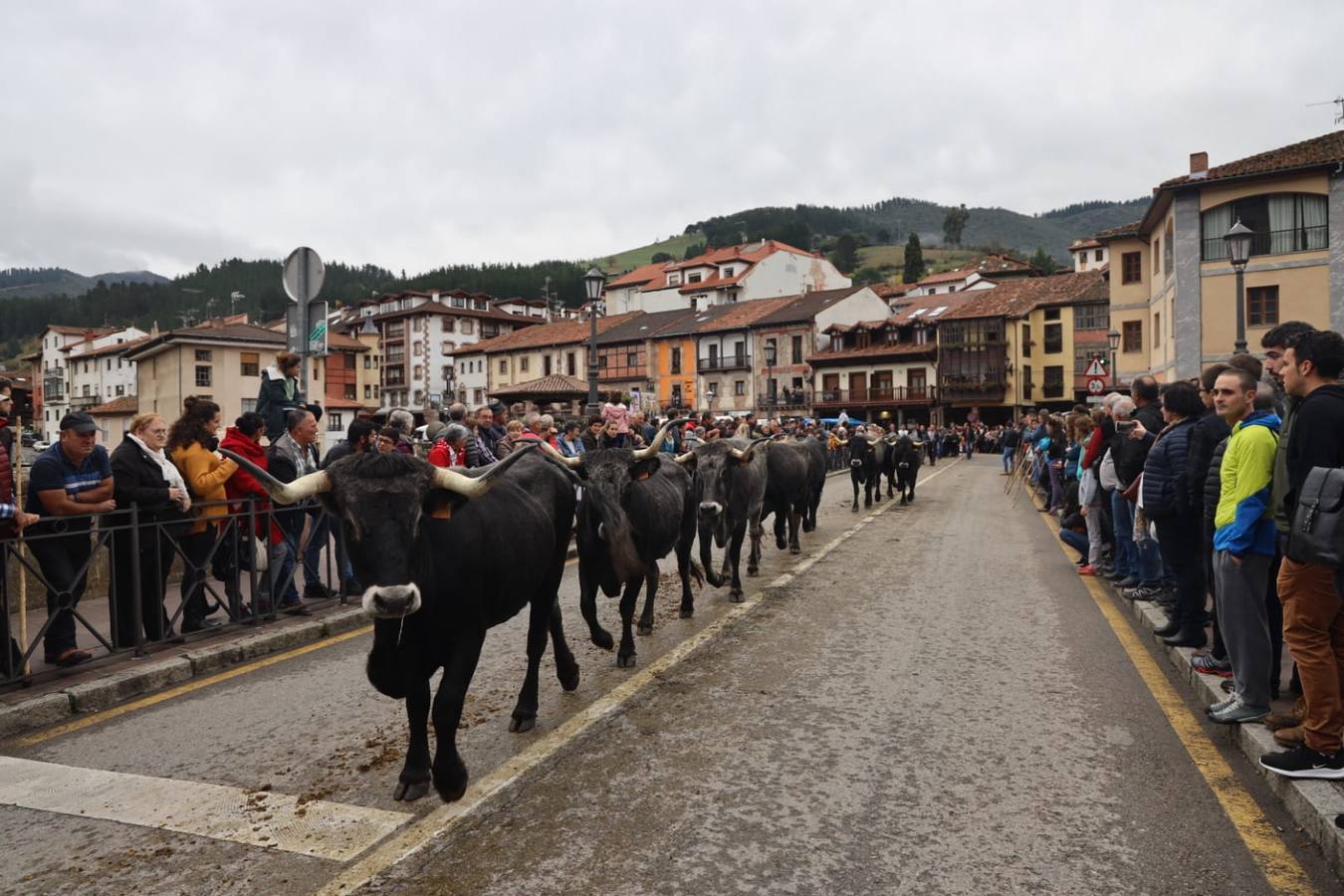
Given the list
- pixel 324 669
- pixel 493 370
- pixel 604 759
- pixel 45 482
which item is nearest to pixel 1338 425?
pixel 604 759

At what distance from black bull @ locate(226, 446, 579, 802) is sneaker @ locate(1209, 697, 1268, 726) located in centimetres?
394

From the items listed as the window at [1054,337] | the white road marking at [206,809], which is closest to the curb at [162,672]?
the white road marking at [206,809]

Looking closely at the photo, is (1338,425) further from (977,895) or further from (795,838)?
(795,838)

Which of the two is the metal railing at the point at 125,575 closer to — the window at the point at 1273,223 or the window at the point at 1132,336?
the window at the point at 1273,223

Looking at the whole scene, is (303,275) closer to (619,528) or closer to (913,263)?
(619,528)

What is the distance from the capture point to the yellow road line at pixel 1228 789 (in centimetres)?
332

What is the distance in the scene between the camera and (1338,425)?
13.0 feet

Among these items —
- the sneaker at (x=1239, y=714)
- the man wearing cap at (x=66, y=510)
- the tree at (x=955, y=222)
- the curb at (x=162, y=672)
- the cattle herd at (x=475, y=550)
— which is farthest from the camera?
the tree at (x=955, y=222)

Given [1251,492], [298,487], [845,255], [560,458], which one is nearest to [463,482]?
[298,487]

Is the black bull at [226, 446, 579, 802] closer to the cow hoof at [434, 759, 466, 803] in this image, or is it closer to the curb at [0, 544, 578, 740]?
the cow hoof at [434, 759, 466, 803]

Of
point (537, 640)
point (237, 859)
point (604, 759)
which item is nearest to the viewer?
point (237, 859)

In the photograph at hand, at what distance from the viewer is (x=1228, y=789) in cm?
409

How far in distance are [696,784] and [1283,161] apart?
1421 inches

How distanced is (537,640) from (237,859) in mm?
2034
